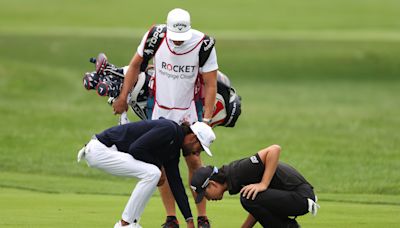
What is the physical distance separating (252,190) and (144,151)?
1070 millimetres

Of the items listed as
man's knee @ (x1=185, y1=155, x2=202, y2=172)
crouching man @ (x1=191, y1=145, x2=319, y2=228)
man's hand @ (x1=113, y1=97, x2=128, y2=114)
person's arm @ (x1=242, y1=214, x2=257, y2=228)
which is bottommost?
person's arm @ (x1=242, y1=214, x2=257, y2=228)

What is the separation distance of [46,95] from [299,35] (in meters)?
12.0

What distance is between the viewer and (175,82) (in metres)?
10.4

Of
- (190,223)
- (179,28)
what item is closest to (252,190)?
(190,223)

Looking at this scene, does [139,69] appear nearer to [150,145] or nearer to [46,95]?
[150,145]

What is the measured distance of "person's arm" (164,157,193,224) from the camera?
9.58 meters

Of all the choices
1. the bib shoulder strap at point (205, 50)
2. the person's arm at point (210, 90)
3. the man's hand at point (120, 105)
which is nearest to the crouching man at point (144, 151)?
the person's arm at point (210, 90)

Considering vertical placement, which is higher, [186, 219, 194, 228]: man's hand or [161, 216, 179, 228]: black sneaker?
[186, 219, 194, 228]: man's hand

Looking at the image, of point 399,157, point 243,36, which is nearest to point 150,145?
point 399,157

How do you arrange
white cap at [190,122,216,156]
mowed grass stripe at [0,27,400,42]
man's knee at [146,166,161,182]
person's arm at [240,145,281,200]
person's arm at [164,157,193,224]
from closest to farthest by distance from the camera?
1. person's arm at [240,145,281,200]
2. man's knee at [146,166,161,182]
3. white cap at [190,122,216,156]
4. person's arm at [164,157,193,224]
5. mowed grass stripe at [0,27,400,42]

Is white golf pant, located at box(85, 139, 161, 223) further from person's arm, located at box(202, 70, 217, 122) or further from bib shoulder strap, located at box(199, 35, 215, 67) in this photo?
bib shoulder strap, located at box(199, 35, 215, 67)

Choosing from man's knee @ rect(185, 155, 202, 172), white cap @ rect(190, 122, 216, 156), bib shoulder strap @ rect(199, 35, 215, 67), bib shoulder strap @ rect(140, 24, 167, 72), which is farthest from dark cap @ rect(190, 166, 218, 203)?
bib shoulder strap @ rect(140, 24, 167, 72)

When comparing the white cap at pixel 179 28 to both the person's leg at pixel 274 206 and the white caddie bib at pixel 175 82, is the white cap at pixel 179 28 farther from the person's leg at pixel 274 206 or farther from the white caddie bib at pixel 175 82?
the person's leg at pixel 274 206

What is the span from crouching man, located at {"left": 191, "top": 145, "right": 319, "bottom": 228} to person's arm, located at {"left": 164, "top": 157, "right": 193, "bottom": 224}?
467 mm
